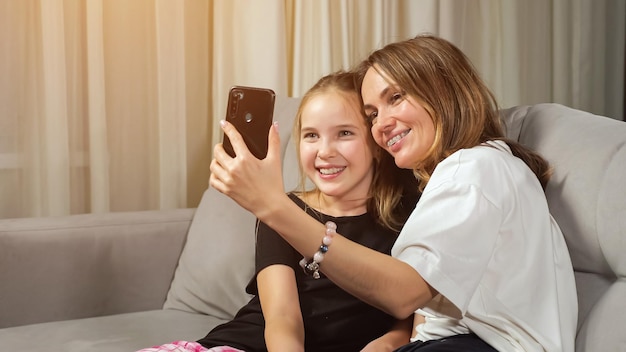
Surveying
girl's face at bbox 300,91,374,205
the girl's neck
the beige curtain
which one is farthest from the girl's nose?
the beige curtain

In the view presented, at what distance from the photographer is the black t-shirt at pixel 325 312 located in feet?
4.48

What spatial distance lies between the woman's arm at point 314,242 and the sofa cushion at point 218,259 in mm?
787

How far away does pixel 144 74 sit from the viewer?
2.31 m

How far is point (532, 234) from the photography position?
1078 millimetres

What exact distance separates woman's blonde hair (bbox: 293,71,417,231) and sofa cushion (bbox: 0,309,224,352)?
0.50 metres

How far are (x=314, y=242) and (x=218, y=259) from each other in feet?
2.81

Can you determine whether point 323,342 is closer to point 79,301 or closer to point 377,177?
point 377,177

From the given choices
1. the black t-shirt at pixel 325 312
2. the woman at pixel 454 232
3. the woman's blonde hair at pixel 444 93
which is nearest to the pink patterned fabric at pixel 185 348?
the black t-shirt at pixel 325 312

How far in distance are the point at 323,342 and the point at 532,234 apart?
454 millimetres

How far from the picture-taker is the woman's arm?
0.99m

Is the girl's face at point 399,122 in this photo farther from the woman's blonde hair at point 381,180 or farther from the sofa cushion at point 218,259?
the sofa cushion at point 218,259

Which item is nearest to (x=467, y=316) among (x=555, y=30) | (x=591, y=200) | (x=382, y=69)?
(x=591, y=200)

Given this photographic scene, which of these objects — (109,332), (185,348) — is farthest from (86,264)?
(185,348)

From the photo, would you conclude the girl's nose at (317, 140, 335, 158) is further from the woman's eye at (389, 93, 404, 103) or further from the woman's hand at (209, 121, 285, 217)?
the woman's hand at (209, 121, 285, 217)
